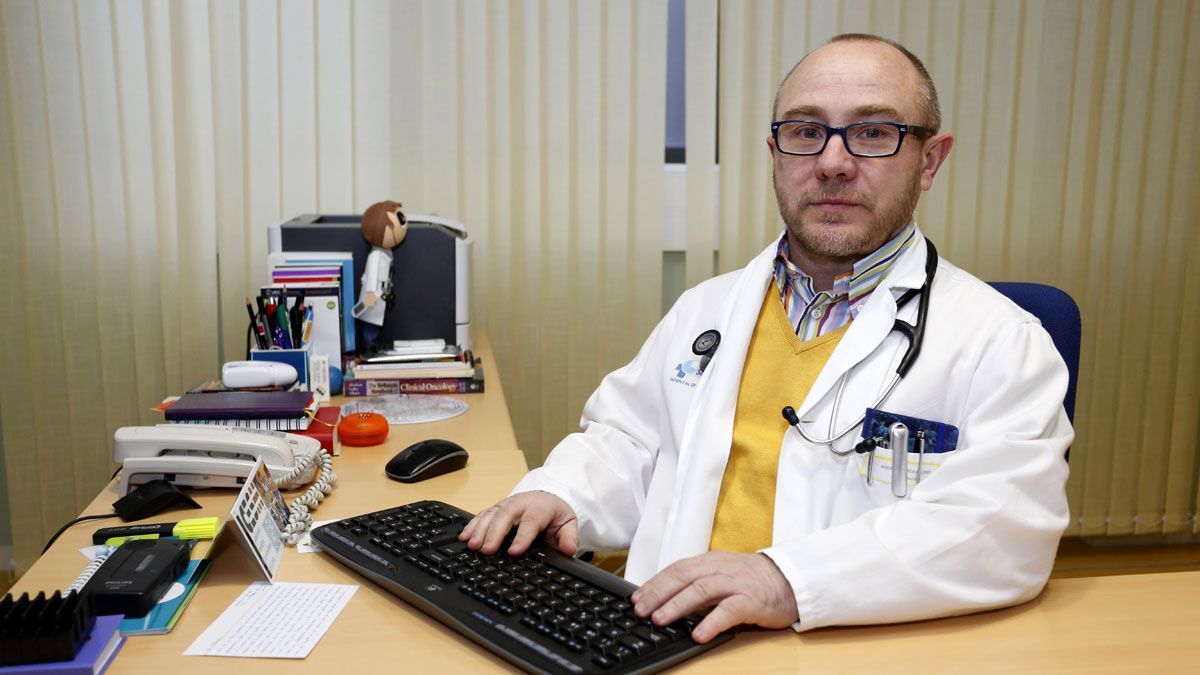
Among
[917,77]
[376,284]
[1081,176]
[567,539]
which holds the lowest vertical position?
[567,539]

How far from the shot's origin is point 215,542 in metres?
1.15

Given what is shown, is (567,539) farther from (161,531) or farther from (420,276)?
(420,276)

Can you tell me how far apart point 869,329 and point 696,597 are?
556 millimetres

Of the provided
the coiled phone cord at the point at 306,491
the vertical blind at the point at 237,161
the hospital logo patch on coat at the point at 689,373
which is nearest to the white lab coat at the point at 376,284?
the vertical blind at the point at 237,161

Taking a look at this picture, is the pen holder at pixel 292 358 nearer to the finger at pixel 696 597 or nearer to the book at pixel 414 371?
the book at pixel 414 371

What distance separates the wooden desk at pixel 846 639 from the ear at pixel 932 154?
2.23 feet

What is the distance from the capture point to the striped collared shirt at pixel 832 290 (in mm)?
1497

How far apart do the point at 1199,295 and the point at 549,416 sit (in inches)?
87.7

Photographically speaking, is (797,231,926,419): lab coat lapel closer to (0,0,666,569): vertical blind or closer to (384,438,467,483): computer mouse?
(384,438,467,483): computer mouse

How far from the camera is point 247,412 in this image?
1688mm

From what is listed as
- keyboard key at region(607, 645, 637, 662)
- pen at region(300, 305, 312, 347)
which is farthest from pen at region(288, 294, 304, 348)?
keyboard key at region(607, 645, 637, 662)

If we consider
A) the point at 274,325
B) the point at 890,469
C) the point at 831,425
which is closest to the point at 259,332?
the point at 274,325

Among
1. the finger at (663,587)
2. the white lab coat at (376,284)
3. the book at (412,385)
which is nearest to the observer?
the finger at (663,587)

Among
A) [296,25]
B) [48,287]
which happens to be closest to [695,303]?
[296,25]
